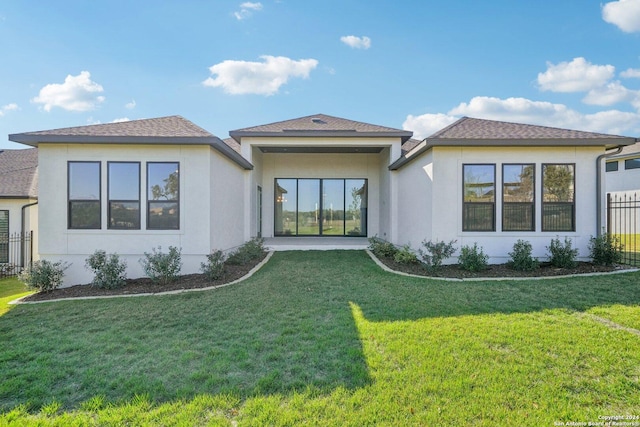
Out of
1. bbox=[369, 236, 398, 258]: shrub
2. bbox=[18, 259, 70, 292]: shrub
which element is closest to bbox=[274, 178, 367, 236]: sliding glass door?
bbox=[369, 236, 398, 258]: shrub

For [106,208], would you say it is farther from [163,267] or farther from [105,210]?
[163,267]

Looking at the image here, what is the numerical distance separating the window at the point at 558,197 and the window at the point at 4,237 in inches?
740

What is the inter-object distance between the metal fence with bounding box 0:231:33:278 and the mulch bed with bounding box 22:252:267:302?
679cm

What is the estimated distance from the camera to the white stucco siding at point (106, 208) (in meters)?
8.41

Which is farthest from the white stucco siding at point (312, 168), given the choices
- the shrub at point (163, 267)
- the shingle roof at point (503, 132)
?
the shrub at point (163, 267)

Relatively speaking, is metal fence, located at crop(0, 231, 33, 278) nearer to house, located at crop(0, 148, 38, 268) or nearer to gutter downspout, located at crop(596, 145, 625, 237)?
house, located at crop(0, 148, 38, 268)

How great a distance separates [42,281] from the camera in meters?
7.62

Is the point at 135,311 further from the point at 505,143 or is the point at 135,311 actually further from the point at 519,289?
the point at 505,143

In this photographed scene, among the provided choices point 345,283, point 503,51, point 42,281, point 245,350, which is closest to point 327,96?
point 503,51

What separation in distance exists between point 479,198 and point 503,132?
6.77 feet

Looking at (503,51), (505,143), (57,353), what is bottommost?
(57,353)

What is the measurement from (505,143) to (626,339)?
5.91 m

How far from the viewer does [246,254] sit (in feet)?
32.7

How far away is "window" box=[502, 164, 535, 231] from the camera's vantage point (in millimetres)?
8906
